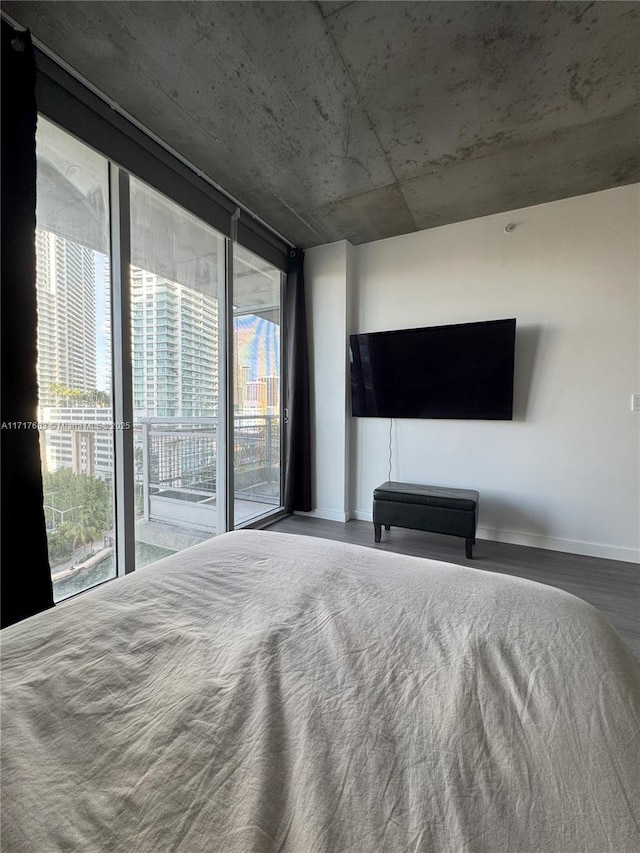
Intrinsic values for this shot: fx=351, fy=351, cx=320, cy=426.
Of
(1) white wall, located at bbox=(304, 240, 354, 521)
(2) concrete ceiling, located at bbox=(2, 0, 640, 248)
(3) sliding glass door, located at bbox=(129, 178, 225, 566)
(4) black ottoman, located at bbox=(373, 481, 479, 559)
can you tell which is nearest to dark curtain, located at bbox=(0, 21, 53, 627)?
(2) concrete ceiling, located at bbox=(2, 0, 640, 248)

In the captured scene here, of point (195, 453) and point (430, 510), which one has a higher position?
point (195, 453)

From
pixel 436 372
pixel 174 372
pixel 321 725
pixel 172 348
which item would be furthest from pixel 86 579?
pixel 436 372

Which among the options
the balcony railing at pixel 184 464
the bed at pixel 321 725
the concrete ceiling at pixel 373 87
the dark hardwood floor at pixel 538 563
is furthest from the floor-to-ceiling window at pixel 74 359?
the dark hardwood floor at pixel 538 563

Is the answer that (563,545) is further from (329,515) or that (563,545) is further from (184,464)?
(184,464)

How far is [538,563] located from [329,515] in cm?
192

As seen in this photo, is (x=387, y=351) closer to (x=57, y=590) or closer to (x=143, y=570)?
(x=143, y=570)

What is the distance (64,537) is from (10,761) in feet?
5.75

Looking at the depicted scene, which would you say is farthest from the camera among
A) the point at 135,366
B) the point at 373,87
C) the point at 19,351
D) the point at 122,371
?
the point at 135,366

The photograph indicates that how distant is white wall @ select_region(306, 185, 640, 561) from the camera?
110 inches

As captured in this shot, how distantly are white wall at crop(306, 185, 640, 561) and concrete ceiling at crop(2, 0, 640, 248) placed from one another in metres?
0.48

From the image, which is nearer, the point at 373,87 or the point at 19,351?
the point at 19,351

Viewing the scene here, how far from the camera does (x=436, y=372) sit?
3287 mm

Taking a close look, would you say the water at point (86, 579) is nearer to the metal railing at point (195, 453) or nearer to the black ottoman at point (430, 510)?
the metal railing at point (195, 453)

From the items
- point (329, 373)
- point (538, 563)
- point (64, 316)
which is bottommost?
point (538, 563)
